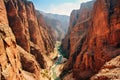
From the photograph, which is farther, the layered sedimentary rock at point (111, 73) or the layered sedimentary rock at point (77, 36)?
the layered sedimentary rock at point (77, 36)

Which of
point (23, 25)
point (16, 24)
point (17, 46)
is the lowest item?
point (17, 46)

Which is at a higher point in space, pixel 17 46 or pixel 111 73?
pixel 111 73

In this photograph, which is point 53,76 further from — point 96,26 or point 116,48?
point 116,48

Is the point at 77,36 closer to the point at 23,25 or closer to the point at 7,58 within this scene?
the point at 23,25

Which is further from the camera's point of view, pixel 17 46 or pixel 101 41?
pixel 17 46

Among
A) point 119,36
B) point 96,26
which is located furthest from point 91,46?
point 119,36

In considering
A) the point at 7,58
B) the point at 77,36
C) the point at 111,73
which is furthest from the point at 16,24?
the point at 111,73

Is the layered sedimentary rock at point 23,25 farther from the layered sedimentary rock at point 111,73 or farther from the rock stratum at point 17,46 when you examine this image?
the layered sedimentary rock at point 111,73

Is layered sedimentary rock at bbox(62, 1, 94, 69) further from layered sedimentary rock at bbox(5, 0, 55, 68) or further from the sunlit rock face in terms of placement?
the sunlit rock face

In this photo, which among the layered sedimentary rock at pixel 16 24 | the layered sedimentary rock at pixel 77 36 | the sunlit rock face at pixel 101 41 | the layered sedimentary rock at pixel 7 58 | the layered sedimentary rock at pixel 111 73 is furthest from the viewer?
the layered sedimentary rock at pixel 77 36

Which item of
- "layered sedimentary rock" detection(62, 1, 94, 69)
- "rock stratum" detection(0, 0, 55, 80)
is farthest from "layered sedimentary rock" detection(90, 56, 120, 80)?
"layered sedimentary rock" detection(62, 1, 94, 69)

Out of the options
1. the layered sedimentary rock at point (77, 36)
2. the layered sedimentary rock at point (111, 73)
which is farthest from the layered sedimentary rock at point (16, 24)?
the layered sedimentary rock at point (111, 73)
